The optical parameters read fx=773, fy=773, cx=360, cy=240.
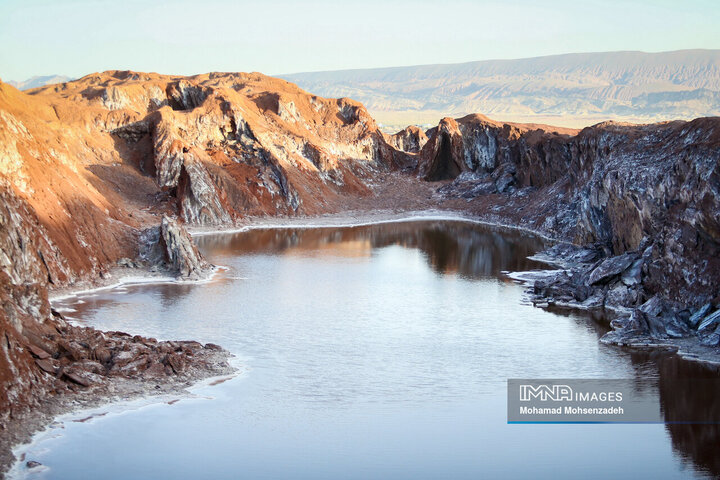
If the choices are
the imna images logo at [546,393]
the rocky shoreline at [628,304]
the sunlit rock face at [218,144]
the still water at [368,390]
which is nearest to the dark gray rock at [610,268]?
the rocky shoreline at [628,304]

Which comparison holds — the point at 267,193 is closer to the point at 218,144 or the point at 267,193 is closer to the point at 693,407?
the point at 218,144

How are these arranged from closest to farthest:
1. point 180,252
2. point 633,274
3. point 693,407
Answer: point 693,407 → point 633,274 → point 180,252

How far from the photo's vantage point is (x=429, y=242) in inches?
2579

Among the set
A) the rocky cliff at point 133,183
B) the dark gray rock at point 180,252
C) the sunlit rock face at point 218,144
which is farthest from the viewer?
the sunlit rock face at point 218,144

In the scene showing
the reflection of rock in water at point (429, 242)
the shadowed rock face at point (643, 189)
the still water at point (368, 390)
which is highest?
the shadowed rock face at point (643, 189)

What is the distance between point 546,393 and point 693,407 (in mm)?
4467

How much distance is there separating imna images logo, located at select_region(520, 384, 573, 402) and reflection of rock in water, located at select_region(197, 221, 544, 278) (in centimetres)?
2262

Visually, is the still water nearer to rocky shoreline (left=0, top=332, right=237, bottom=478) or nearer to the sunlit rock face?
rocky shoreline (left=0, top=332, right=237, bottom=478)

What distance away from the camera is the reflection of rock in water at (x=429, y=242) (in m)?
53.2

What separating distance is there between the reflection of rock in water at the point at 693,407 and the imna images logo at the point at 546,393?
115 inches

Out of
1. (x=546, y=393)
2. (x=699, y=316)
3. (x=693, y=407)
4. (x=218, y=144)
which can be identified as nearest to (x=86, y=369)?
(x=546, y=393)

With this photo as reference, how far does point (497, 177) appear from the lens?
90562 millimetres

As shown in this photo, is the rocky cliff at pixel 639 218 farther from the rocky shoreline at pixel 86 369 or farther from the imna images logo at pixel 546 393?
the rocky shoreline at pixel 86 369

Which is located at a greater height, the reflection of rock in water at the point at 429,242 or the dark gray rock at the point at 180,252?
the dark gray rock at the point at 180,252
